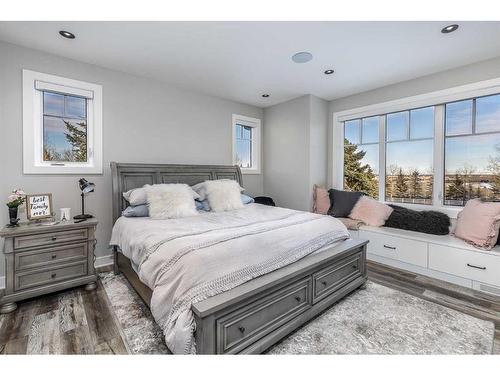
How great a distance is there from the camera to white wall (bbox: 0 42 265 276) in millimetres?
2508

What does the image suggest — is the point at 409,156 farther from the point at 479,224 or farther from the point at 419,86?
the point at 479,224

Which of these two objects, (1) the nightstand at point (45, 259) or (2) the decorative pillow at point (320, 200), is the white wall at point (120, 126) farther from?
(2) the decorative pillow at point (320, 200)

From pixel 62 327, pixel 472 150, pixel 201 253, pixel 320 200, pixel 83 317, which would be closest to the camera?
pixel 201 253

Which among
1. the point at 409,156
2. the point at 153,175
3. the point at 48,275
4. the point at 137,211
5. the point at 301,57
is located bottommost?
the point at 48,275

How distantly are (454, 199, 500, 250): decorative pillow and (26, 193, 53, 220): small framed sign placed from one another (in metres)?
4.58

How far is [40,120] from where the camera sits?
2.72m

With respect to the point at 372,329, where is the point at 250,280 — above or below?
above

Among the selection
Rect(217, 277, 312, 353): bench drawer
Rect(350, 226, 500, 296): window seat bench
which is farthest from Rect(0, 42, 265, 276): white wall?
Rect(350, 226, 500, 296): window seat bench

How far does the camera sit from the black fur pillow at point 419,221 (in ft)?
9.89

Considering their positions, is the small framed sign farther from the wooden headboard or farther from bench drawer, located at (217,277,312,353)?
bench drawer, located at (217,277,312,353)

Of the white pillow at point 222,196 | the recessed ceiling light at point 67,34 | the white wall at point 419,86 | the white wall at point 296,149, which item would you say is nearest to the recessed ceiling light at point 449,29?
the white wall at point 419,86

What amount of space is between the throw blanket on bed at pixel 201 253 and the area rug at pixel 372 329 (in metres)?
0.48

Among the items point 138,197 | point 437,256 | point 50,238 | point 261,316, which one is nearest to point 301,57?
point 138,197

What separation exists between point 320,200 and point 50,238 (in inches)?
143
